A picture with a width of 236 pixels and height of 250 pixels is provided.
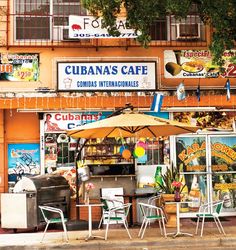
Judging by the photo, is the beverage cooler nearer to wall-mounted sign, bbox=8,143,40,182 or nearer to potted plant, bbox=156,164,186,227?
potted plant, bbox=156,164,186,227

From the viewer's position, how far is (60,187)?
1427cm

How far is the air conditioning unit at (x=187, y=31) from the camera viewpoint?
50.6ft

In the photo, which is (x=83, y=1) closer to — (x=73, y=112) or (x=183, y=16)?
(x=183, y=16)

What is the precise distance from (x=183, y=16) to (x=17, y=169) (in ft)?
20.1

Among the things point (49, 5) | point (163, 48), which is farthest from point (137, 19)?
point (49, 5)

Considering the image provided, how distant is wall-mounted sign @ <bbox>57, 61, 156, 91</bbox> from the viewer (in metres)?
15.0

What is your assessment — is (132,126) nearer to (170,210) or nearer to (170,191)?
(170,191)

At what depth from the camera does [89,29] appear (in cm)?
1457

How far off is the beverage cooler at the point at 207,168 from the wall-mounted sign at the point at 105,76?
6.31ft

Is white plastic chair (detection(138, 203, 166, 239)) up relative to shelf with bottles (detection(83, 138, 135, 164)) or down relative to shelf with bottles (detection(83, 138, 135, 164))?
down

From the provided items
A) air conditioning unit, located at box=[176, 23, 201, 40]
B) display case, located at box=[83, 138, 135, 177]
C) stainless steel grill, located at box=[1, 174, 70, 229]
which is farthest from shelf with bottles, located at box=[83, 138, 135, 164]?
air conditioning unit, located at box=[176, 23, 201, 40]

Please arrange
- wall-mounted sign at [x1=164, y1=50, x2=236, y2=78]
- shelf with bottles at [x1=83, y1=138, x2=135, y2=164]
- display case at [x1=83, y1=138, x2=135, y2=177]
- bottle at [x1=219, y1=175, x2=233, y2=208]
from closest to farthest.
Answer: display case at [x1=83, y1=138, x2=135, y2=177], shelf with bottles at [x1=83, y1=138, x2=135, y2=164], wall-mounted sign at [x1=164, y1=50, x2=236, y2=78], bottle at [x1=219, y1=175, x2=233, y2=208]

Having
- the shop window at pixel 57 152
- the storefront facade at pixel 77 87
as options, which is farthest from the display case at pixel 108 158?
the shop window at pixel 57 152

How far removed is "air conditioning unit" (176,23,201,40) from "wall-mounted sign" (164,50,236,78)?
1.30ft
